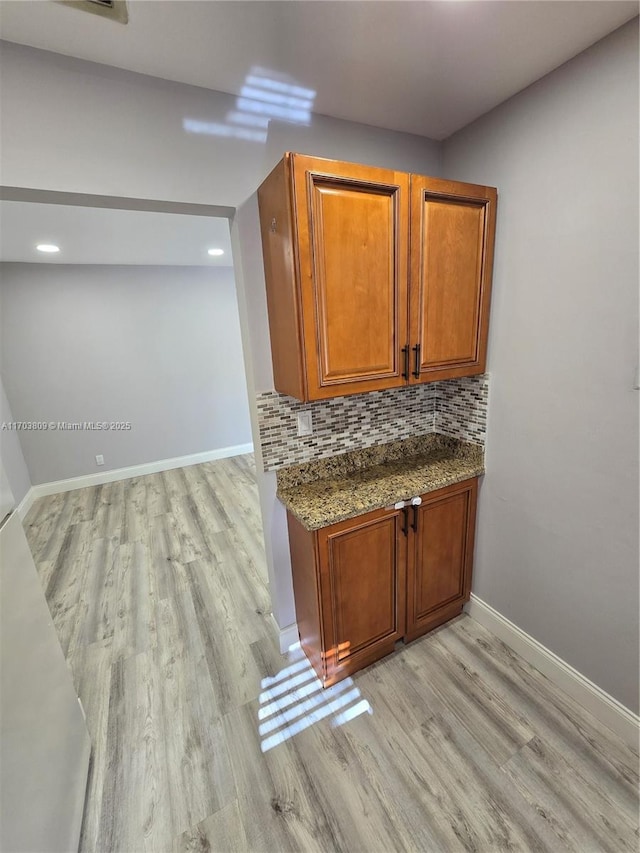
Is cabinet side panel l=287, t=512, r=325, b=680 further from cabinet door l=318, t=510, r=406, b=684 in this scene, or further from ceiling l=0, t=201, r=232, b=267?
ceiling l=0, t=201, r=232, b=267

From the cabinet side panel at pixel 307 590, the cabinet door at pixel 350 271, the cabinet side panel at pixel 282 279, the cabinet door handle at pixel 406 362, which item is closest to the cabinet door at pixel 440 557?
the cabinet side panel at pixel 307 590

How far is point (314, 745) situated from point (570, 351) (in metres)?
1.94

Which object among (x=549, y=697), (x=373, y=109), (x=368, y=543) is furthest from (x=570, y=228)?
(x=549, y=697)

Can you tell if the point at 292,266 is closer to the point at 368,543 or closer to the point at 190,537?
the point at 368,543

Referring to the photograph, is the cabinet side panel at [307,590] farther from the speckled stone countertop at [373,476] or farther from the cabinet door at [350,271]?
the cabinet door at [350,271]

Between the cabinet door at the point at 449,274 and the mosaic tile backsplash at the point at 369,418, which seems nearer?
the cabinet door at the point at 449,274

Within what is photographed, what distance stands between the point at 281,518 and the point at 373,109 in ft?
6.15

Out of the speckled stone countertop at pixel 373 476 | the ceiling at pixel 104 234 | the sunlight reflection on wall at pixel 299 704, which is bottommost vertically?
the sunlight reflection on wall at pixel 299 704

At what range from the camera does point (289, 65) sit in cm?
119

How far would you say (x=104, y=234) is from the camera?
277 cm

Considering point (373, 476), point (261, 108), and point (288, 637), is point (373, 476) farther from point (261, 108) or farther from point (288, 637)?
point (261, 108)

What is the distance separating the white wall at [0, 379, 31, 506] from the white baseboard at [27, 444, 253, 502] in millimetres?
138

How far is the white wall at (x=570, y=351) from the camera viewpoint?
1205mm

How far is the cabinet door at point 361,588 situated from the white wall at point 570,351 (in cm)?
63
